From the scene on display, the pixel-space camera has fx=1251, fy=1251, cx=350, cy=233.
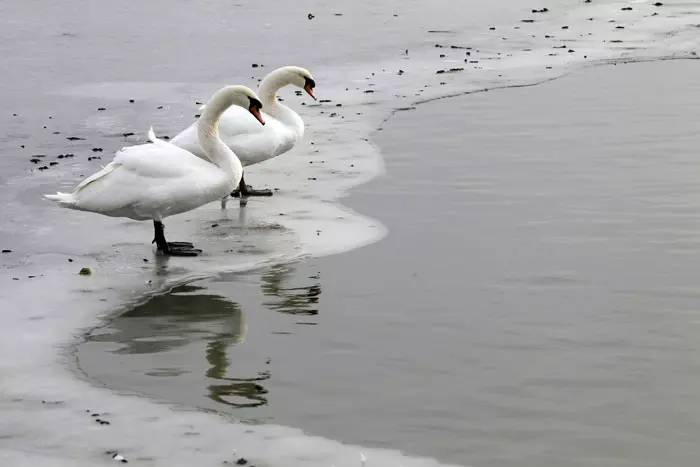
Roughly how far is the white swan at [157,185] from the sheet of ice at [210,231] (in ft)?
1.31

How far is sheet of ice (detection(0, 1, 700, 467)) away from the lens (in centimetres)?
671

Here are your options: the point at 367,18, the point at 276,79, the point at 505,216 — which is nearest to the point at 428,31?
the point at 367,18

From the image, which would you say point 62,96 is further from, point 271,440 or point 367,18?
point 271,440

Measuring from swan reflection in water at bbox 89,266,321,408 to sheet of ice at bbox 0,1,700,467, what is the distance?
0.81ft

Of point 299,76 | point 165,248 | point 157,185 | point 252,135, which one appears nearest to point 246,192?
point 252,135

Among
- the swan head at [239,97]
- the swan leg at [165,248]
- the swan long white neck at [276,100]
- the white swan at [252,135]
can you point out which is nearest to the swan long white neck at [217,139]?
the swan head at [239,97]

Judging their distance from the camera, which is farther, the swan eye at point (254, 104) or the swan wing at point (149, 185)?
the swan eye at point (254, 104)

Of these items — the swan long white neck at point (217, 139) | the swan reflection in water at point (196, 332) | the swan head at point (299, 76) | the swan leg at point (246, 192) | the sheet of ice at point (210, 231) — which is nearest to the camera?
the sheet of ice at point (210, 231)

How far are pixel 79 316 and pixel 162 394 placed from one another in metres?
1.66

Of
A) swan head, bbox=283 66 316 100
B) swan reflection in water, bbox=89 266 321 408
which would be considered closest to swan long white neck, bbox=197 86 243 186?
swan reflection in water, bbox=89 266 321 408

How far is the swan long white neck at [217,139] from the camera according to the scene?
10.3 meters

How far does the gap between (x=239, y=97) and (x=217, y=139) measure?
0.53m

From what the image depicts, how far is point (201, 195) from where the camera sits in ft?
33.0

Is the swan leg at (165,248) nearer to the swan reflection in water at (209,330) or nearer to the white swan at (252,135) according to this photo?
the swan reflection in water at (209,330)
